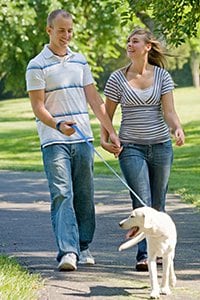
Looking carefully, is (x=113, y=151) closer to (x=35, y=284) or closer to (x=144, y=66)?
(x=144, y=66)

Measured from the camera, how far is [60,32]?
781 cm

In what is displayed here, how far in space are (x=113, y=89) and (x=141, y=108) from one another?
0.96 feet

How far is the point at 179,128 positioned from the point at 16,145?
964 inches

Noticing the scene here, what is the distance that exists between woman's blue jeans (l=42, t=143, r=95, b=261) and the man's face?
2.70 ft

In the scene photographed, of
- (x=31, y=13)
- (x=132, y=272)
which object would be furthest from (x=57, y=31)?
(x=31, y=13)

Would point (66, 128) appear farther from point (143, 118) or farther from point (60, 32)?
point (60, 32)

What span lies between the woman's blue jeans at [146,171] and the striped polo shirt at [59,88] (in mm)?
426

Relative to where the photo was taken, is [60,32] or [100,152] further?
[100,152]

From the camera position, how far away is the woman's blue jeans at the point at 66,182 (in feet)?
25.8

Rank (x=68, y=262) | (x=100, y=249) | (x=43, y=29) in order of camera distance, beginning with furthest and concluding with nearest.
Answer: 1. (x=43, y=29)
2. (x=100, y=249)
3. (x=68, y=262)

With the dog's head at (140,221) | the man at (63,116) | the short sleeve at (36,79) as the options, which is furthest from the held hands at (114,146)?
the dog's head at (140,221)

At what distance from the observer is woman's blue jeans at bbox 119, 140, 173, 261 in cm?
782

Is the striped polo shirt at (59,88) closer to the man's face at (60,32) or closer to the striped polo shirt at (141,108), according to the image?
the man's face at (60,32)

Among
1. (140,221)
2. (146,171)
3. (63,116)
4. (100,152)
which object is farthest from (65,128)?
(100,152)
